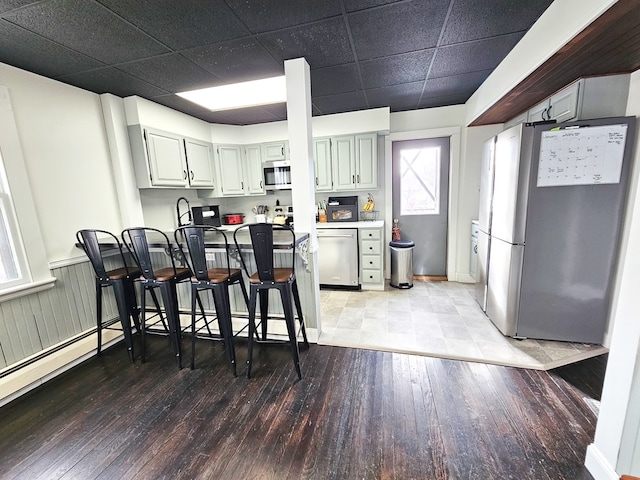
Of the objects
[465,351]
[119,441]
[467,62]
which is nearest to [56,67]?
[119,441]

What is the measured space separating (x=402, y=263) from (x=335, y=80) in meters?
2.42

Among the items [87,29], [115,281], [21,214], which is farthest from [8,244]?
[87,29]

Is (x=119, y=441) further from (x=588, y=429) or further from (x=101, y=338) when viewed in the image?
(x=588, y=429)

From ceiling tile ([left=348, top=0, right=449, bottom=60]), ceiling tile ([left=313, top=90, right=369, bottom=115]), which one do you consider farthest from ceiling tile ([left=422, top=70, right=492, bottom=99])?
ceiling tile ([left=348, top=0, right=449, bottom=60])

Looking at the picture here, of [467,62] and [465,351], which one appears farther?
[467,62]

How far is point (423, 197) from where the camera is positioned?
411 centimetres

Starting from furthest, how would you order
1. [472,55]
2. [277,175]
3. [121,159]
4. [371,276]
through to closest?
1. [277,175]
2. [371,276]
3. [121,159]
4. [472,55]

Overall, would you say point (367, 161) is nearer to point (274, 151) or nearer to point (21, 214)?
point (274, 151)

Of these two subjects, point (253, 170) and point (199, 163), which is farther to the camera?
point (253, 170)

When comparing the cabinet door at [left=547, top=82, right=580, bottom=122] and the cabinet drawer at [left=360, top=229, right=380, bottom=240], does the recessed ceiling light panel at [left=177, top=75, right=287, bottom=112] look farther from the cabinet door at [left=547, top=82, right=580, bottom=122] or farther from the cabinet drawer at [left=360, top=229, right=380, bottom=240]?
the cabinet door at [left=547, top=82, right=580, bottom=122]

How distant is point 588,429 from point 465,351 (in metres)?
0.81

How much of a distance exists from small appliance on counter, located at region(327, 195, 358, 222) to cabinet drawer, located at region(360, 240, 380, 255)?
1.84 ft

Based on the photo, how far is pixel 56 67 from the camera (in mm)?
2162

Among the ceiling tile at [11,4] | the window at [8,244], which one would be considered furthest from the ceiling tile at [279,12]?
the window at [8,244]
